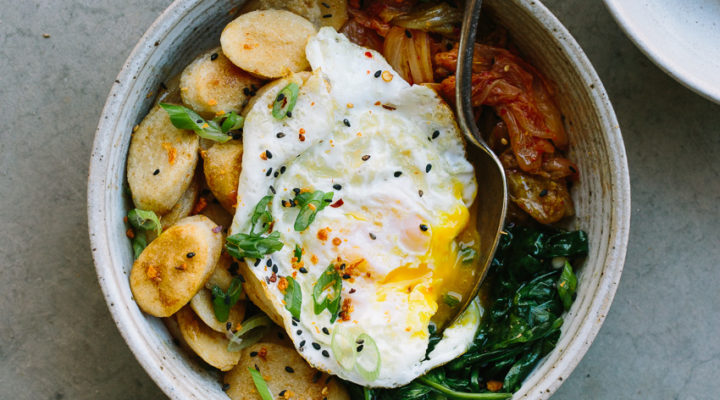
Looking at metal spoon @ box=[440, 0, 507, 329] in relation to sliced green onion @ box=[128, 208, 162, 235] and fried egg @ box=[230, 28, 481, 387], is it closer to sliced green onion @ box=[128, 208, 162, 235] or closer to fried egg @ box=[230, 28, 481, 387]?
fried egg @ box=[230, 28, 481, 387]

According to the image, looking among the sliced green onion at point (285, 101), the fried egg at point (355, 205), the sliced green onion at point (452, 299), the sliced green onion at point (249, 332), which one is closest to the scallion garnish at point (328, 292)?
the fried egg at point (355, 205)

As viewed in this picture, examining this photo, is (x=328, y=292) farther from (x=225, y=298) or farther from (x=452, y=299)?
(x=452, y=299)

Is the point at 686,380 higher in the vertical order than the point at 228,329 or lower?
lower

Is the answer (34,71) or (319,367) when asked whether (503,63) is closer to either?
(319,367)

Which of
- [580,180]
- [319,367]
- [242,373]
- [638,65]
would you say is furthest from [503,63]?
[242,373]

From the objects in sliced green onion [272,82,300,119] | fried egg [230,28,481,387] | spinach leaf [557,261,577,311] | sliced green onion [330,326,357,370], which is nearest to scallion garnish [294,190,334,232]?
fried egg [230,28,481,387]

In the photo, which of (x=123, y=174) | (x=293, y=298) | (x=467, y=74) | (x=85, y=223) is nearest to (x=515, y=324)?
(x=293, y=298)
